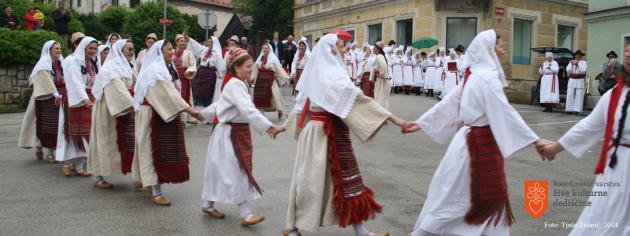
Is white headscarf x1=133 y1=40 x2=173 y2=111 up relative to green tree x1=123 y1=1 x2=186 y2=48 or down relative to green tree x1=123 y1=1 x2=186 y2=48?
down

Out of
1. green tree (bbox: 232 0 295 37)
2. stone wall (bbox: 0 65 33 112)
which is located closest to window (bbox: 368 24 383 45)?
green tree (bbox: 232 0 295 37)

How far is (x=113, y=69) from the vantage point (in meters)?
6.72

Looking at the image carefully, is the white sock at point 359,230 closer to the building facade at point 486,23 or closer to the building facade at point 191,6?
the building facade at point 486,23

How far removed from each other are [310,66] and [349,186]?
1047mm

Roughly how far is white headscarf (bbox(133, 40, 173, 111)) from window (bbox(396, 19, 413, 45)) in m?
19.6

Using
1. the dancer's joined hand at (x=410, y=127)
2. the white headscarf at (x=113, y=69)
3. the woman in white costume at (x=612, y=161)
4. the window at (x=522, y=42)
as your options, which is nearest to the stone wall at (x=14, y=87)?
the white headscarf at (x=113, y=69)

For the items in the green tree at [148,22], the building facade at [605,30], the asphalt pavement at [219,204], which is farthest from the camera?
the green tree at [148,22]

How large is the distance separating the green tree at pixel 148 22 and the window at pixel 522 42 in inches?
737

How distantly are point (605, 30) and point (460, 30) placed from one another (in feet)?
18.7

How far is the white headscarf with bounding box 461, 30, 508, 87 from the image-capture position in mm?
4340

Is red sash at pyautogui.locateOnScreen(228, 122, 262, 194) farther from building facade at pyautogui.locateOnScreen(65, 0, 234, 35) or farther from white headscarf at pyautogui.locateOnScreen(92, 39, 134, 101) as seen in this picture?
building facade at pyautogui.locateOnScreen(65, 0, 234, 35)

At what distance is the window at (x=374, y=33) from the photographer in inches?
1057

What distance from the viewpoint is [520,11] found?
24281mm

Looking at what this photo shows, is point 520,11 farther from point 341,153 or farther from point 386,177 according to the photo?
point 341,153
